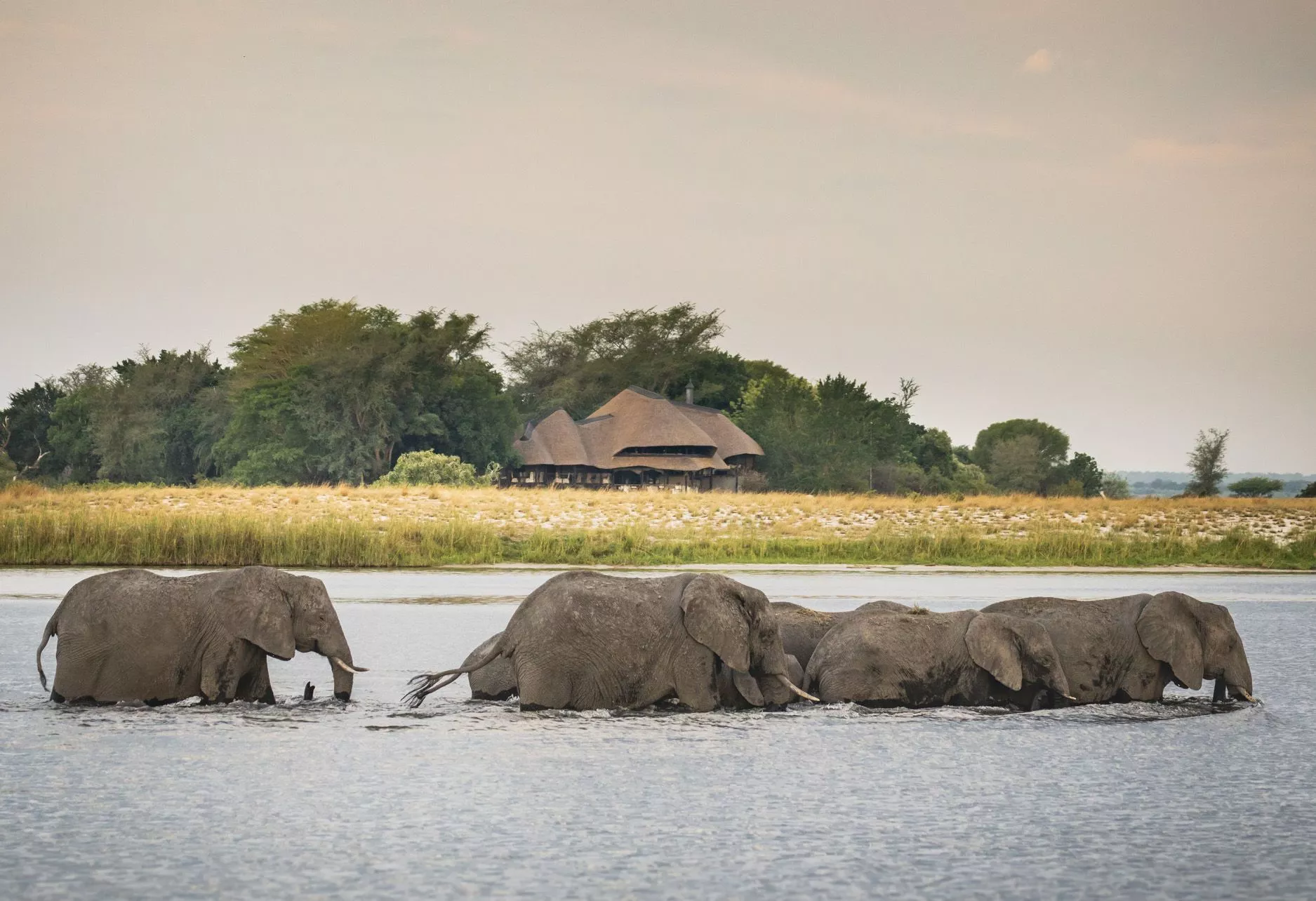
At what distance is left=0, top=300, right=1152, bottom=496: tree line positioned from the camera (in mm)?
73438

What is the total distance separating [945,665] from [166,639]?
5403mm

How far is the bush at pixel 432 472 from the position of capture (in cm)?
6325

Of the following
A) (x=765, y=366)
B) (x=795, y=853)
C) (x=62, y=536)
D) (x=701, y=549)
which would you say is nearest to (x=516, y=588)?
(x=701, y=549)

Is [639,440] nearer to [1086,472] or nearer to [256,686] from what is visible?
[1086,472]

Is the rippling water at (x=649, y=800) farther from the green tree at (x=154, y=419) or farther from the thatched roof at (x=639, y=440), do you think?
the green tree at (x=154, y=419)

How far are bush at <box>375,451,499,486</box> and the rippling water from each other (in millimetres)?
51873

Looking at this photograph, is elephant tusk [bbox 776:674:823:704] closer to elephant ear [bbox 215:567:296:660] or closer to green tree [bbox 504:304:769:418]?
elephant ear [bbox 215:567:296:660]

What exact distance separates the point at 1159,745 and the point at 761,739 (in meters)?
2.49

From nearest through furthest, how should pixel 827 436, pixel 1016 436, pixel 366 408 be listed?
pixel 366 408, pixel 827 436, pixel 1016 436

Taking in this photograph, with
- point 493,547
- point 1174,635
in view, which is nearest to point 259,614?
point 1174,635

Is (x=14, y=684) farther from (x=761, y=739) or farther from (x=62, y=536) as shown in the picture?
(x=62, y=536)

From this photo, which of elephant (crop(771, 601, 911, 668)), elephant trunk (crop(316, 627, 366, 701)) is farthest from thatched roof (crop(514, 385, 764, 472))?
elephant trunk (crop(316, 627, 366, 701))

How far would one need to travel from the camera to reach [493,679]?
10.5m

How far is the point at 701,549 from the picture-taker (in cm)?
2997
